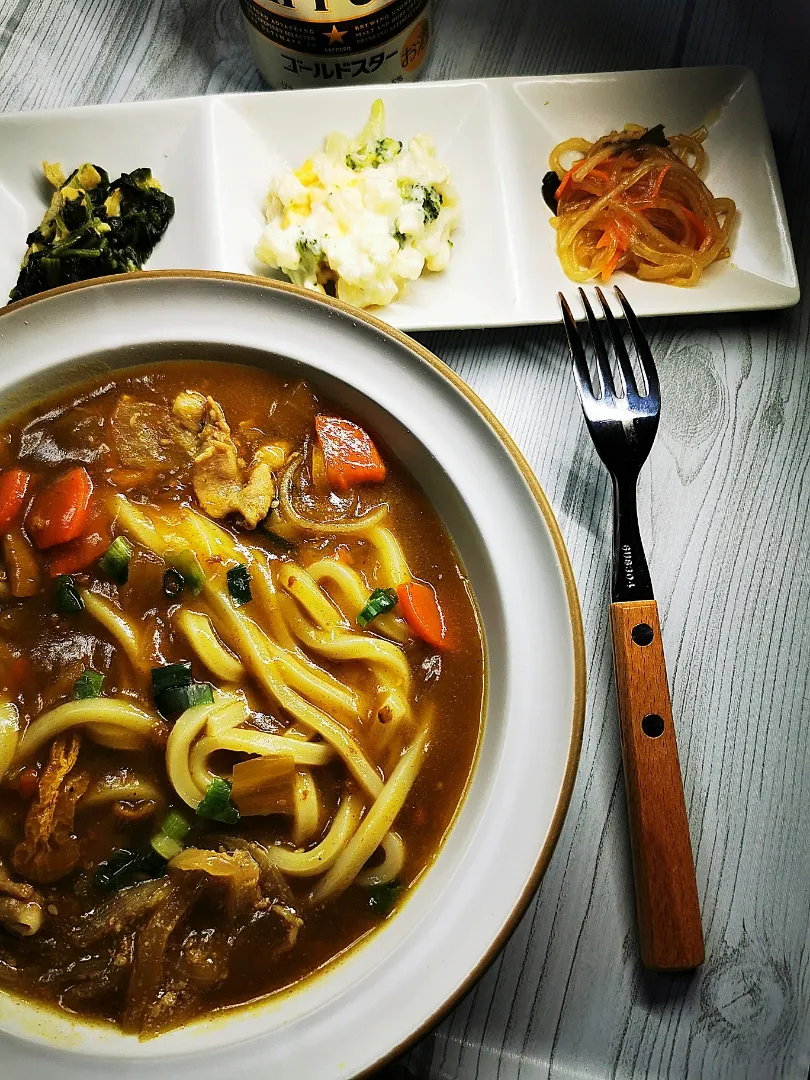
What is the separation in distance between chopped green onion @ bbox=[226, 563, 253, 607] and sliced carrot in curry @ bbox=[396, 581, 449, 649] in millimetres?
496

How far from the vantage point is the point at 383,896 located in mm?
2549

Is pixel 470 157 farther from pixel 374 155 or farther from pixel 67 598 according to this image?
pixel 67 598

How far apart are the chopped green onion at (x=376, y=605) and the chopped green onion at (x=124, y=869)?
96cm

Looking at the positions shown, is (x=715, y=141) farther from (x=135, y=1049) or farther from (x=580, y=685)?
(x=135, y=1049)

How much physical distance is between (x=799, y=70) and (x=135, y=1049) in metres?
4.79

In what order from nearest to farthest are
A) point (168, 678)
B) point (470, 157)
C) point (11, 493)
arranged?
point (168, 678) → point (11, 493) → point (470, 157)

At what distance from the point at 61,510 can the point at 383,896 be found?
1.60m

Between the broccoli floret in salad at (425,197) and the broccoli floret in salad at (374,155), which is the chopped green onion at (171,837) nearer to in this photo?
the broccoli floret in salad at (425,197)

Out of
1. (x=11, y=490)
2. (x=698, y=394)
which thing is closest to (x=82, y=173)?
(x=11, y=490)

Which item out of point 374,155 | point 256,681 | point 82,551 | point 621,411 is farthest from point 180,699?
point 374,155

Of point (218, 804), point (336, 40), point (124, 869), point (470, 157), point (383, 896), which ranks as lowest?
point (124, 869)

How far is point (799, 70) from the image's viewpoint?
3.89m

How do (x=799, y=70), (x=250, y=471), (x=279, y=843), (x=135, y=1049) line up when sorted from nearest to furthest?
1. (x=135, y=1049)
2. (x=279, y=843)
3. (x=250, y=471)
4. (x=799, y=70)

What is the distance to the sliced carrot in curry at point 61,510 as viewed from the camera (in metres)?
2.65
